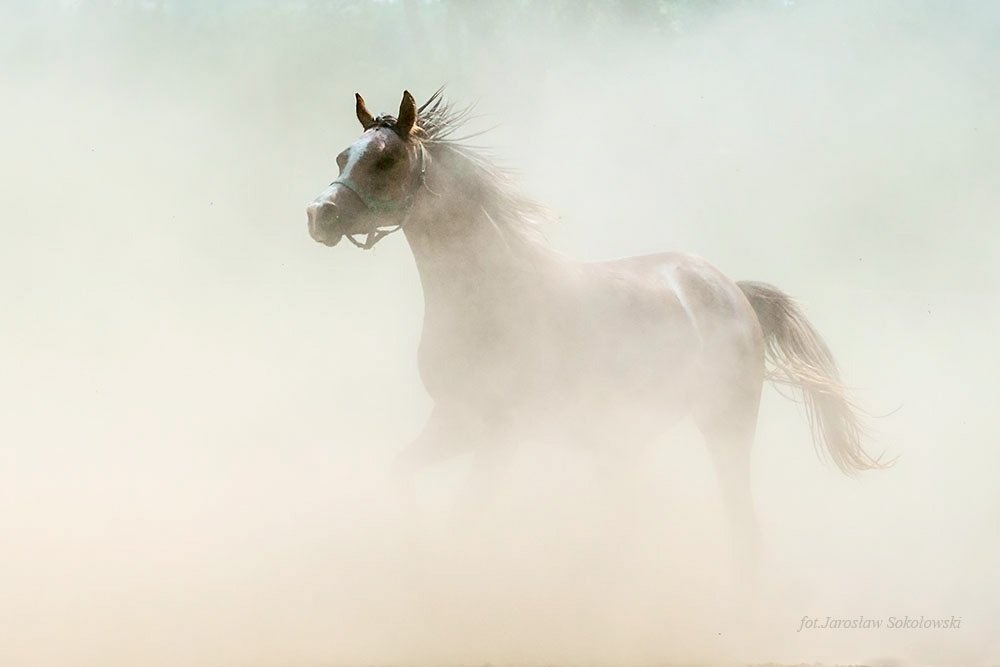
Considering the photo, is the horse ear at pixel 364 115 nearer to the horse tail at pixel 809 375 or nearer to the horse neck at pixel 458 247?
the horse neck at pixel 458 247

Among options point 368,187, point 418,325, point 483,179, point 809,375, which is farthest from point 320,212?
point 418,325

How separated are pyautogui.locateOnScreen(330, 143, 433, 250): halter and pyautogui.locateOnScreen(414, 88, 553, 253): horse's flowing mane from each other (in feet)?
0.33

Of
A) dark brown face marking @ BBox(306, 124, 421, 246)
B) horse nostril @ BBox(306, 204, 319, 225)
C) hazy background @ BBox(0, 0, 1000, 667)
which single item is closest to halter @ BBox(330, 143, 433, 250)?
dark brown face marking @ BBox(306, 124, 421, 246)

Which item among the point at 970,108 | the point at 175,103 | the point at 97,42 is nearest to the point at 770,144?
the point at 970,108

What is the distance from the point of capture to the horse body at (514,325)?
390cm

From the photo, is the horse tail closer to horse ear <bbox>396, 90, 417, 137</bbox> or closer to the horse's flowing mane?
the horse's flowing mane

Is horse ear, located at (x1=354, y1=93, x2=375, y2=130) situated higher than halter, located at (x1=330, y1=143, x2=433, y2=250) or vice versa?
horse ear, located at (x1=354, y1=93, x2=375, y2=130)

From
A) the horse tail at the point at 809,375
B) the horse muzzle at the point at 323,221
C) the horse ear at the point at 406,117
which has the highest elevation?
the horse ear at the point at 406,117

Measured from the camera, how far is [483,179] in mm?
4090

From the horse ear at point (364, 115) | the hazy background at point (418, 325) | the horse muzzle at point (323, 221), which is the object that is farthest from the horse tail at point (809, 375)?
the horse muzzle at point (323, 221)

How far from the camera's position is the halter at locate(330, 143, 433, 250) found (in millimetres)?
3824

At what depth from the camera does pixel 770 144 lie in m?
7.68

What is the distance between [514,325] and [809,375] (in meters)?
1.56

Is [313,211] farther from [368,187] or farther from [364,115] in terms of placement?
[364,115]
